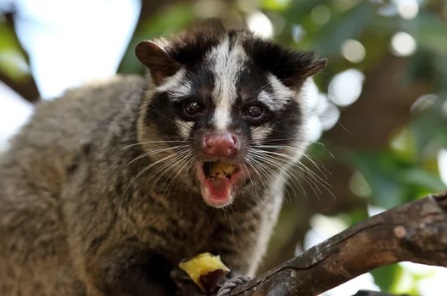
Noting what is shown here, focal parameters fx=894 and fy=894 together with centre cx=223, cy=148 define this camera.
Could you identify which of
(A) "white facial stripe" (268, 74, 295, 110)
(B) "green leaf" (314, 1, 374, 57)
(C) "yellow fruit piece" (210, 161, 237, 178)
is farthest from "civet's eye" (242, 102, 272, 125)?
(B) "green leaf" (314, 1, 374, 57)

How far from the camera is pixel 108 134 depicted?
513cm

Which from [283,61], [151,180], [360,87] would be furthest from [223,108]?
[360,87]

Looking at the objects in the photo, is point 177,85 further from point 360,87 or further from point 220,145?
point 360,87

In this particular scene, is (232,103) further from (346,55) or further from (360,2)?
(346,55)

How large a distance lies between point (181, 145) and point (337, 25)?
1664 millimetres

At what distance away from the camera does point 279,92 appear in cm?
448

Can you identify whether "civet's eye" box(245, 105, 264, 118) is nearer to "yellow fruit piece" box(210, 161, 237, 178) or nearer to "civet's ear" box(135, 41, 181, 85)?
"yellow fruit piece" box(210, 161, 237, 178)

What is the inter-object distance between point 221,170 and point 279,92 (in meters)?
0.56

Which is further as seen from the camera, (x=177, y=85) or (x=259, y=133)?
(x=177, y=85)

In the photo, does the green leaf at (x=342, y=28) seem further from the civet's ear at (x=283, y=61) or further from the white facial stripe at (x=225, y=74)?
the white facial stripe at (x=225, y=74)

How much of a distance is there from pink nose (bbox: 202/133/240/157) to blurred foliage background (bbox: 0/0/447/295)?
4.51 ft

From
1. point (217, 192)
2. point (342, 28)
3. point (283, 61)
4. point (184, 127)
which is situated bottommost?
point (217, 192)

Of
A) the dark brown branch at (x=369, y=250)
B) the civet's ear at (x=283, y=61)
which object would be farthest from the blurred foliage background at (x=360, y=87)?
the dark brown branch at (x=369, y=250)

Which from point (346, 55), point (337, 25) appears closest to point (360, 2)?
point (337, 25)
